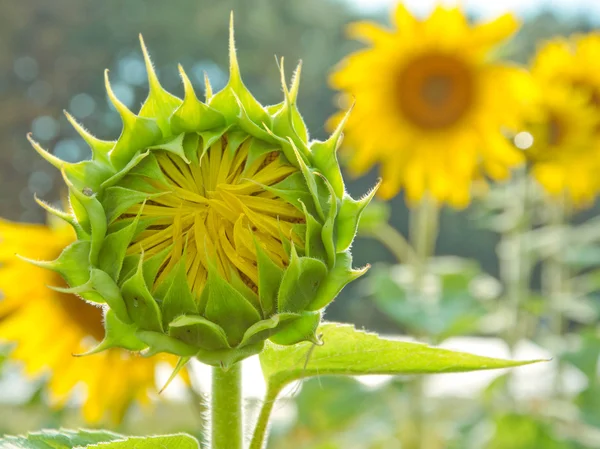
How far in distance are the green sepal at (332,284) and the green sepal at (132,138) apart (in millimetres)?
117

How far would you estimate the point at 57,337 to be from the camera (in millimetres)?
1118

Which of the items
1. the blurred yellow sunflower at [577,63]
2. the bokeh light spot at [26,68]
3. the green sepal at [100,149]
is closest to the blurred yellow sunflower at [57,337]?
the green sepal at [100,149]

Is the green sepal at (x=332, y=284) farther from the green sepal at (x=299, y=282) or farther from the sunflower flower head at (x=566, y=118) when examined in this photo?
the sunflower flower head at (x=566, y=118)

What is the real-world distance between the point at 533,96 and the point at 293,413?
87 cm

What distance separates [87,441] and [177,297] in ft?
0.40

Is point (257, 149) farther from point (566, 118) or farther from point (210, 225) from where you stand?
point (566, 118)

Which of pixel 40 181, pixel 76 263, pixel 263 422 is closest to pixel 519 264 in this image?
pixel 263 422

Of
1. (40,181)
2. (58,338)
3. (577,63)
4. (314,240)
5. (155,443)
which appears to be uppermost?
(40,181)

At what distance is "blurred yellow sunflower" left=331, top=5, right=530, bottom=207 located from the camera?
4.89ft

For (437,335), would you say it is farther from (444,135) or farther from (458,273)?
(444,135)

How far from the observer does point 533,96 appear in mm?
1472

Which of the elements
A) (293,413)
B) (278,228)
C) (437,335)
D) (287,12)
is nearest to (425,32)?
(437,335)

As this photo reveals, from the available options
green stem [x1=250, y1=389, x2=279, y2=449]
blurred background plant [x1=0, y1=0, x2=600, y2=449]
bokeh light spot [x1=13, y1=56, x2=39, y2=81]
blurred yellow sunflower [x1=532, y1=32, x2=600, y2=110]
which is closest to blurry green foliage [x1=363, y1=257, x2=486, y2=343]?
blurred background plant [x1=0, y1=0, x2=600, y2=449]

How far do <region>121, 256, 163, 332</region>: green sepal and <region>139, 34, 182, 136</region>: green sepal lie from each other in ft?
0.26
